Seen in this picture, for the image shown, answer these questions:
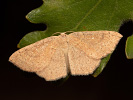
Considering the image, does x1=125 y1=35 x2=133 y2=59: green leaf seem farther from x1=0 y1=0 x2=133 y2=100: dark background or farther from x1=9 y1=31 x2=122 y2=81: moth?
x1=0 y1=0 x2=133 y2=100: dark background

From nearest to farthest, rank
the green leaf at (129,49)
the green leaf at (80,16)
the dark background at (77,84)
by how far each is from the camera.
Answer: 1. the green leaf at (129,49)
2. the green leaf at (80,16)
3. the dark background at (77,84)

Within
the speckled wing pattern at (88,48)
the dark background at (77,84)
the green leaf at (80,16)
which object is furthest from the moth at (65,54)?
the dark background at (77,84)

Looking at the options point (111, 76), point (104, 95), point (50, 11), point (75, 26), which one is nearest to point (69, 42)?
point (75, 26)

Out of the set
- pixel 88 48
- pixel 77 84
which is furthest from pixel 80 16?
pixel 77 84

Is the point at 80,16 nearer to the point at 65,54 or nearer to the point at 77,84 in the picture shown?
the point at 65,54

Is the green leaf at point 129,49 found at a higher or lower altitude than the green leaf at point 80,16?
lower

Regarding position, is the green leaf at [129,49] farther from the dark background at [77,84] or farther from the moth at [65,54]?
the dark background at [77,84]
